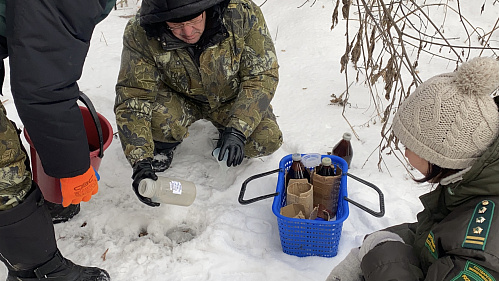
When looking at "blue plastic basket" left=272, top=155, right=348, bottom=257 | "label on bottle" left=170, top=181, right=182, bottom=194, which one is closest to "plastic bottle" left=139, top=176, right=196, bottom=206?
"label on bottle" left=170, top=181, right=182, bottom=194

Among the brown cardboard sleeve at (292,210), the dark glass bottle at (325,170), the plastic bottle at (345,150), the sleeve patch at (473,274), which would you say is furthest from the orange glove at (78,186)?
the plastic bottle at (345,150)

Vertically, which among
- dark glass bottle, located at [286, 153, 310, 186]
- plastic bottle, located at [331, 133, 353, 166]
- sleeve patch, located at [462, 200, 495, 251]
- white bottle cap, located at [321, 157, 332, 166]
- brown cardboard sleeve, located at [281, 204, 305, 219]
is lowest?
plastic bottle, located at [331, 133, 353, 166]

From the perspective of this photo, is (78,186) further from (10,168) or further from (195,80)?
(195,80)

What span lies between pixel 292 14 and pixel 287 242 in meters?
3.18

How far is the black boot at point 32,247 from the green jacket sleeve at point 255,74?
39.4 inches

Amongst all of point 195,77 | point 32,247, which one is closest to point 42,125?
point 32,247

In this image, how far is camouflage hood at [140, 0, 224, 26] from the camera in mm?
1796

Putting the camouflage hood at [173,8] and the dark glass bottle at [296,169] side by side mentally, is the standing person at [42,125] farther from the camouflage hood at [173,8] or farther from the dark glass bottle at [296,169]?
the dark glass bottle at [296,169]

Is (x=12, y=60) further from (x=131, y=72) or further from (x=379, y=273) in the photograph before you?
(x=379, y=273)

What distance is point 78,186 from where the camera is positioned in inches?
63.2

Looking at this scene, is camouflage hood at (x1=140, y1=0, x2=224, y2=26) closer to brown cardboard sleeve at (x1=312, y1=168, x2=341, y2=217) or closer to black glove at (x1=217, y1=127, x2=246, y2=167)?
black glove at (x1=217, y1=127, x2=246, y2=167)

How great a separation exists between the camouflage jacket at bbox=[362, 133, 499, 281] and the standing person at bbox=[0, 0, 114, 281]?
3.70 ft

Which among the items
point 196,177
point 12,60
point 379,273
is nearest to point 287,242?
point 379,273

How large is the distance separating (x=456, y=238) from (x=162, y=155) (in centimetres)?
180
